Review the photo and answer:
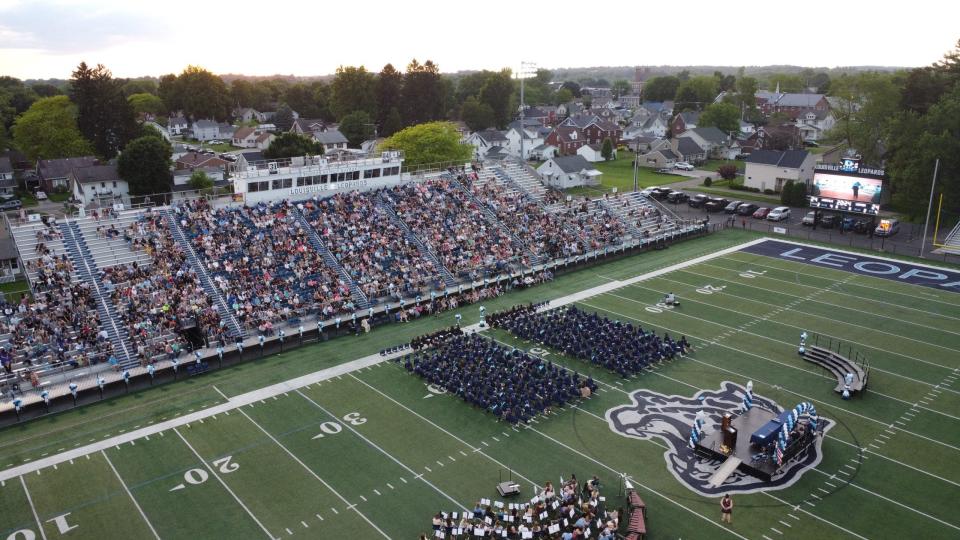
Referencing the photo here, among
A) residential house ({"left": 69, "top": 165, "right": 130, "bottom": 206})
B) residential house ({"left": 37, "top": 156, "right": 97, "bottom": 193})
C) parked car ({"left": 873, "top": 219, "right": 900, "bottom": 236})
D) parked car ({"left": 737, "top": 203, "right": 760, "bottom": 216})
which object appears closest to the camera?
parked car ({"left": 873, "top": 219, "right": 900, "bottom": 236})

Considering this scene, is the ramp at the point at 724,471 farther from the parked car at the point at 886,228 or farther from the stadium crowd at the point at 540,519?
the parked car at the point at 886,228

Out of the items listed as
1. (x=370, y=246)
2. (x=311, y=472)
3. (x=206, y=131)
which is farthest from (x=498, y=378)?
(x=206, y=131)

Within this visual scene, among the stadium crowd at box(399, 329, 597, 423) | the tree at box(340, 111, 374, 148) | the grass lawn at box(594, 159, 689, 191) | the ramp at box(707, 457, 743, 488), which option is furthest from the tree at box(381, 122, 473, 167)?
the ramp at box(707, 457, 743, 488)

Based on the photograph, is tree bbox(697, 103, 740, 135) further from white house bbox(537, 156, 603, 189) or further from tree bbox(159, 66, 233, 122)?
tree bbox(159, 66, 233, 122)

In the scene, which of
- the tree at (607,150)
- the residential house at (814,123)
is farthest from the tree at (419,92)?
the residential house at (814,123)

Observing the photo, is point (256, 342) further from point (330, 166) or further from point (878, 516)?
point (878, 516)
